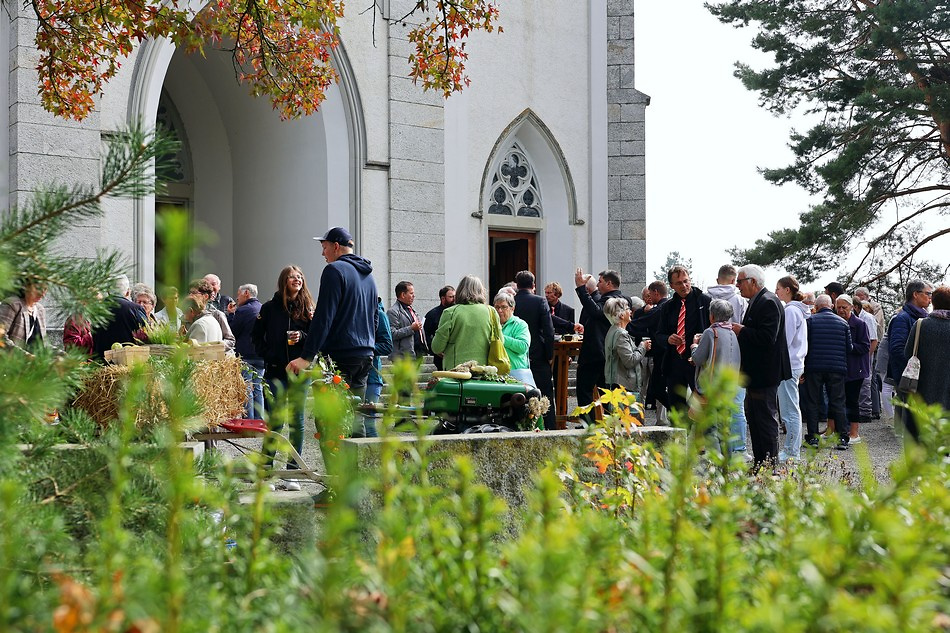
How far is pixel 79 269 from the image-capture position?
239 centimetres

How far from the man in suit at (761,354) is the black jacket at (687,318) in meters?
1.47

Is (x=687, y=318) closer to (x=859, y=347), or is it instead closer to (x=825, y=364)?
(x=825, y=364)

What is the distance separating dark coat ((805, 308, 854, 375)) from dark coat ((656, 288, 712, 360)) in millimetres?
2071

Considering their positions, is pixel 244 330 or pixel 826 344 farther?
pixel 826 344

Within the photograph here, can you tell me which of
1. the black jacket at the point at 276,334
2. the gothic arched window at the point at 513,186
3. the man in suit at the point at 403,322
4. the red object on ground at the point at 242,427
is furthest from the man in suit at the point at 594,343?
the gothic arched window at the point at 513,186

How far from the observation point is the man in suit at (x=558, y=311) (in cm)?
1325

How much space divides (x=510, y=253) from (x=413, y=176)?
3.22 m

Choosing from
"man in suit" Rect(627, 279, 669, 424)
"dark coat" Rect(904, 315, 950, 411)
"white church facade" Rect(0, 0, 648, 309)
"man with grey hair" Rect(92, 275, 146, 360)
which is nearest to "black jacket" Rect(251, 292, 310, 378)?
"man with grey hair" Rect(92, 275, 146, 360)

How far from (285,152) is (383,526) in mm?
16629

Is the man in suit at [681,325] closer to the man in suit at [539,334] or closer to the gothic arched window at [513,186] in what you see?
the man in suit at [539,334]

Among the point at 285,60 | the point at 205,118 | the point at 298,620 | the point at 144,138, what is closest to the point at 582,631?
the point at 298,620

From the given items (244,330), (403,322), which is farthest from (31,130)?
(403,322)

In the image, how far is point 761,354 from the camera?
8.56m

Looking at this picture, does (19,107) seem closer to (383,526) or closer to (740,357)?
(740,357)
